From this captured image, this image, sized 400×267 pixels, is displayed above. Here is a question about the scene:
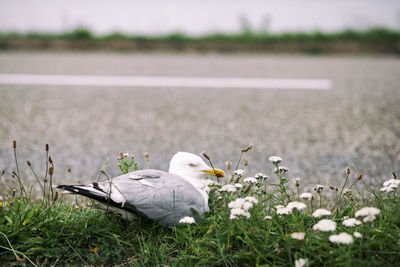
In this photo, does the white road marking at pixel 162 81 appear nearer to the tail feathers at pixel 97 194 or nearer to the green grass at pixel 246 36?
the green grass at pixel 246 36

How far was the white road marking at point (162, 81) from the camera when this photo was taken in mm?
4289

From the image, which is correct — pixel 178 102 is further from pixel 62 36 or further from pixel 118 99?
pixel 62 36

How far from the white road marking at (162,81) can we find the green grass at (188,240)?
2.65 m

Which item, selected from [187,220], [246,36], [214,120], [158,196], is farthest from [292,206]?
[246,36]

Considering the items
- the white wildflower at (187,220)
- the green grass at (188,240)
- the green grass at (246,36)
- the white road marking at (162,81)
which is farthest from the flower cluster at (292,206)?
the green grass at (246,36)

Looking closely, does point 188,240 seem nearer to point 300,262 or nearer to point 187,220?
point 187,220

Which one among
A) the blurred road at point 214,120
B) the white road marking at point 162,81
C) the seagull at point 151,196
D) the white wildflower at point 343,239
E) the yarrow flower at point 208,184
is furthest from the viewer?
the white road marking at point 162,81

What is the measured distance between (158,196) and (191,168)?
309 mm

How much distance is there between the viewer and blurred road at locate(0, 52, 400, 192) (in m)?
2.62

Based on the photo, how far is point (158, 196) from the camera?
1.61 metres

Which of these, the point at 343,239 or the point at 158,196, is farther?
the point at 158,196

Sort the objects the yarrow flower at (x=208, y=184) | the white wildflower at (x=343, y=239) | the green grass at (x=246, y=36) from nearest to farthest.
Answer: the white wildflower at (x=343, y=239) < the yarrow flower at (x=208, y=184) < the green grass at (x=246, y=36)

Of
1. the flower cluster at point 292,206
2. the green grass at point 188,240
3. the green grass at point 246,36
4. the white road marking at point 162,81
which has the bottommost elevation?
the green grass at point 188,240

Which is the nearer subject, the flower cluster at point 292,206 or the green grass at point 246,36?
the flower cluster at point 292,206
